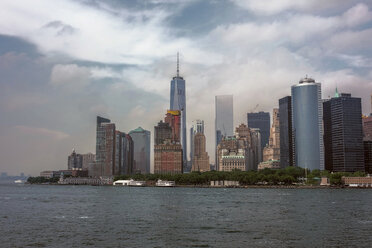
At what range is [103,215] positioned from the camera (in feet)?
352

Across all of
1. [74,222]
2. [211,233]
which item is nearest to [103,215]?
[74,222]

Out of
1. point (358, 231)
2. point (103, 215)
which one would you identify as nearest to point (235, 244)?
point (358, 231)

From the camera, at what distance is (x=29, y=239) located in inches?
2830

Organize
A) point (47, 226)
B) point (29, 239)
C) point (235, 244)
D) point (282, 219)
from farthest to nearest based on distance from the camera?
point (282, 219)
point (47, 226)
point (29, 239)
point (235, 244)

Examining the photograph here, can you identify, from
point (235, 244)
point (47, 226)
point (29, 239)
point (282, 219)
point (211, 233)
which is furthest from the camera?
point (282, 219)

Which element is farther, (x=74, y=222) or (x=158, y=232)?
(x=74, y=222)

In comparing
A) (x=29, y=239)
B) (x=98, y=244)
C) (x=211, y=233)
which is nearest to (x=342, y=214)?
(x=211, y=233)

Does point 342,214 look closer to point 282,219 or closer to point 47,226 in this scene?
point 282,219

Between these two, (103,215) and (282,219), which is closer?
(282,219)

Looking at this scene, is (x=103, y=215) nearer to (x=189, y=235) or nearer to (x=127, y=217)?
(x=127, y=217)

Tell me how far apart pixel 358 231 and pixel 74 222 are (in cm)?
5640

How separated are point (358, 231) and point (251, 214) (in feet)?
106

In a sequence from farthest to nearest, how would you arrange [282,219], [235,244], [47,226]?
[282,219]
[47,226]
[235,244]

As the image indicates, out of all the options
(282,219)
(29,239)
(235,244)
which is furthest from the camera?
(282,219)
